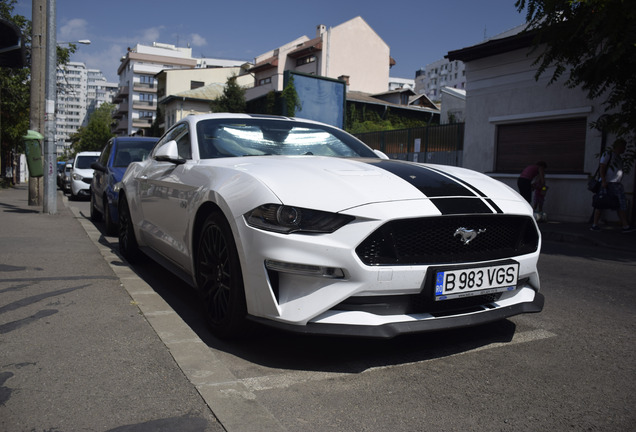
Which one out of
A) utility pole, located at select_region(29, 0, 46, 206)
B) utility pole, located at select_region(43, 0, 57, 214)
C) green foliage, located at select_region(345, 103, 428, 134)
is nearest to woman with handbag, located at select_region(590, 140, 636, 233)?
utility pole, located at select_region(43, 0, 57, 214)

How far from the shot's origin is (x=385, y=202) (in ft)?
9.70

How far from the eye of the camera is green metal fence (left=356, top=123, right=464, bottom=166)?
59.2 ft

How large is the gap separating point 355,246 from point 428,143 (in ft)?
56.6

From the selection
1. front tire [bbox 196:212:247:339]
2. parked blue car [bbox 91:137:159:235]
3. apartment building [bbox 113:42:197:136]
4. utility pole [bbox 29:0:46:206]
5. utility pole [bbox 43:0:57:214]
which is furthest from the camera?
apartment building [bbox 113:42:197:136]

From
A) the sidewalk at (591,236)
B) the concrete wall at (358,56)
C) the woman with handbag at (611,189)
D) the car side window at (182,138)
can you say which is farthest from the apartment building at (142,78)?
the car side window at (182,138)

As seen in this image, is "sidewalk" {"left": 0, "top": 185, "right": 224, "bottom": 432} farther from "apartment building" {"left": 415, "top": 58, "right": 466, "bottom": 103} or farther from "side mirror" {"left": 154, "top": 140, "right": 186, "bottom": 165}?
"apartment building" {"left": 415, "top": 58, "right": 466, "bottom": 103}

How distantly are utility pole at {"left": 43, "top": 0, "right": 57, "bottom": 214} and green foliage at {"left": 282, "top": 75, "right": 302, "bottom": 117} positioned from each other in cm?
917

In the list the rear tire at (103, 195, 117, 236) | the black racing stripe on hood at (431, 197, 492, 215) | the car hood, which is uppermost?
the car hood

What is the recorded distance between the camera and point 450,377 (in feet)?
9.58

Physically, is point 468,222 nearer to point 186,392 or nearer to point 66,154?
point 186,392

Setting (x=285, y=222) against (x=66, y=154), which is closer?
(x=285, y=222)

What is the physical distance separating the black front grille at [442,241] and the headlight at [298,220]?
0.60ft

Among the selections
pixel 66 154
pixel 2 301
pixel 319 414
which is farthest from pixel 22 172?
pixel 66 154

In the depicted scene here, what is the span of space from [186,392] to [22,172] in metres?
47.5
